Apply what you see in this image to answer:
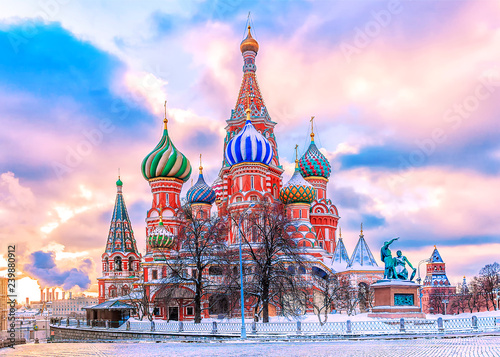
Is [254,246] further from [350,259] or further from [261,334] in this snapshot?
[261,334]

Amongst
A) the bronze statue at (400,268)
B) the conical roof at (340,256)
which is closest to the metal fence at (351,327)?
the bronze statue at (400,268)

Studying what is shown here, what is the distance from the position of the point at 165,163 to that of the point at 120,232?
1913 centimetres

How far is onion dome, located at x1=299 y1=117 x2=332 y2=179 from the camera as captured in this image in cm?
6166

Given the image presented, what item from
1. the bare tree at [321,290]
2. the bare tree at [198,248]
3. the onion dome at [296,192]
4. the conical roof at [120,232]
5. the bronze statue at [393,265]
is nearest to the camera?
the bronze statue at [393,265]

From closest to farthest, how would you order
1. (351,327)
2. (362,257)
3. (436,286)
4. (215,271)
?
(351,327) → (215,271) → (362,257) → (436,286)

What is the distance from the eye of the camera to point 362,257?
5097 centimetres

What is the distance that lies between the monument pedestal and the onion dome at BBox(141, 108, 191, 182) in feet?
107

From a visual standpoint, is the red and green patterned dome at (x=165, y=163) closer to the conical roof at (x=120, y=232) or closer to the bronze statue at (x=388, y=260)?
the conical roof at (x=120, y=232)

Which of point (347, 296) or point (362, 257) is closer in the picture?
point (347, 296)

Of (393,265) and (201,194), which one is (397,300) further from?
(201,194)

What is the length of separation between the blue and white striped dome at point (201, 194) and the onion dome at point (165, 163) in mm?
2262

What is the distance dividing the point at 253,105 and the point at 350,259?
2032 cm

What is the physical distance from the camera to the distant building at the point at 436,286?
8300cm

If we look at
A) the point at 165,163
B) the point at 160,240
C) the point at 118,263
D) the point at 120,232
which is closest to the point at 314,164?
the point at 165,163
